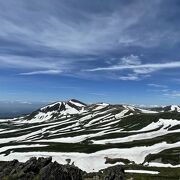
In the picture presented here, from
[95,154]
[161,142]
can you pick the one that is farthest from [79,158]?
[161,142]

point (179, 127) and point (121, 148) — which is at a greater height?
point (179, 127)

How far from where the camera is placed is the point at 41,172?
61406 mm

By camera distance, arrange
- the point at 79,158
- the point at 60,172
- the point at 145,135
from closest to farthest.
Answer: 1. the point at 60,172
2. the point at 79,158
3. the point at 145,135

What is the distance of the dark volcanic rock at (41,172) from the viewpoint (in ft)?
196

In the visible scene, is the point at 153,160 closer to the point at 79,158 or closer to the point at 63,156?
the point at 79,158

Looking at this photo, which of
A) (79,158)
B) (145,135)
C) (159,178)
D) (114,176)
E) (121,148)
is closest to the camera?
(114,176)

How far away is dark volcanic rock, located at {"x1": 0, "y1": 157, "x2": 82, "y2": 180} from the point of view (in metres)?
59.6

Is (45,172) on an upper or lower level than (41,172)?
upper

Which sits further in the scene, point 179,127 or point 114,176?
point 179,127

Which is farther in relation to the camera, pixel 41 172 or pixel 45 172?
pixel 41 172

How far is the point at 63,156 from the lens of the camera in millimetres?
153875

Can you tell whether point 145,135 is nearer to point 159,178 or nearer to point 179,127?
point 179,127

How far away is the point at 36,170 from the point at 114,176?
52.7 feet

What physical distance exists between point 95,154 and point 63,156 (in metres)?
15.1
